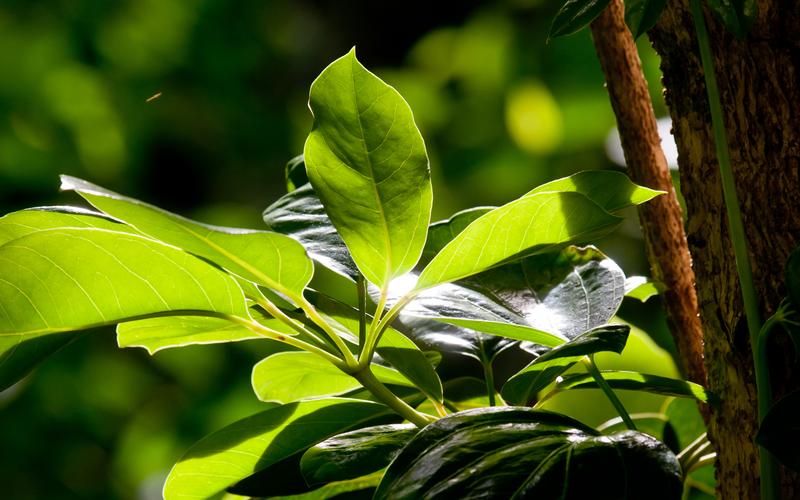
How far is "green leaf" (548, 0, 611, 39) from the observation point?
32cm

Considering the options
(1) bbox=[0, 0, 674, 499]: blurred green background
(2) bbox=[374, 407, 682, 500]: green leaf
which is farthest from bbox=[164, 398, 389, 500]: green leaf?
(1) bbox=[0, 0, 674, 499]: blurred green background

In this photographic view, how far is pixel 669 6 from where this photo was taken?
0.35 meters

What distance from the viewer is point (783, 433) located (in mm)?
254

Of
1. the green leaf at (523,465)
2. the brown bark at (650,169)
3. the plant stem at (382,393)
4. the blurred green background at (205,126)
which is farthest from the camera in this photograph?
the blurred green background at (205,126)

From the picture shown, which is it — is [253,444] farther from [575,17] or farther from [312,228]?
[575,17]

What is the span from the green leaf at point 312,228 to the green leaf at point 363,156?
0.13ft

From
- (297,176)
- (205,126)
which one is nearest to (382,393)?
(297,176)

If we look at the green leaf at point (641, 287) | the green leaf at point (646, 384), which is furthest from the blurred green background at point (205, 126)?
the green leaf at point (646, 384)

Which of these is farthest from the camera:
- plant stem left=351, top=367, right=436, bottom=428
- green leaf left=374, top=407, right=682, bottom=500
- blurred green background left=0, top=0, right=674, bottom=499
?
blurred green background left=0, top=0, right=674, bottom=499

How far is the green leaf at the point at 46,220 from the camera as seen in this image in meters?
0.31

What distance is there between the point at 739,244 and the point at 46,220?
0.26 meters

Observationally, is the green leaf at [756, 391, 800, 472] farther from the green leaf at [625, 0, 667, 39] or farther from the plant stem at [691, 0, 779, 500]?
the green leaf at [625, 0, 667, 39]

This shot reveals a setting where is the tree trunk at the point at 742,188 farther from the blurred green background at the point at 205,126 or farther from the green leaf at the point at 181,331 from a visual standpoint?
the blurred green background at the point at 205,126

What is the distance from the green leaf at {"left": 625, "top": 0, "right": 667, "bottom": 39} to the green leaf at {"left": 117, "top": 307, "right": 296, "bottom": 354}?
0.60ft
